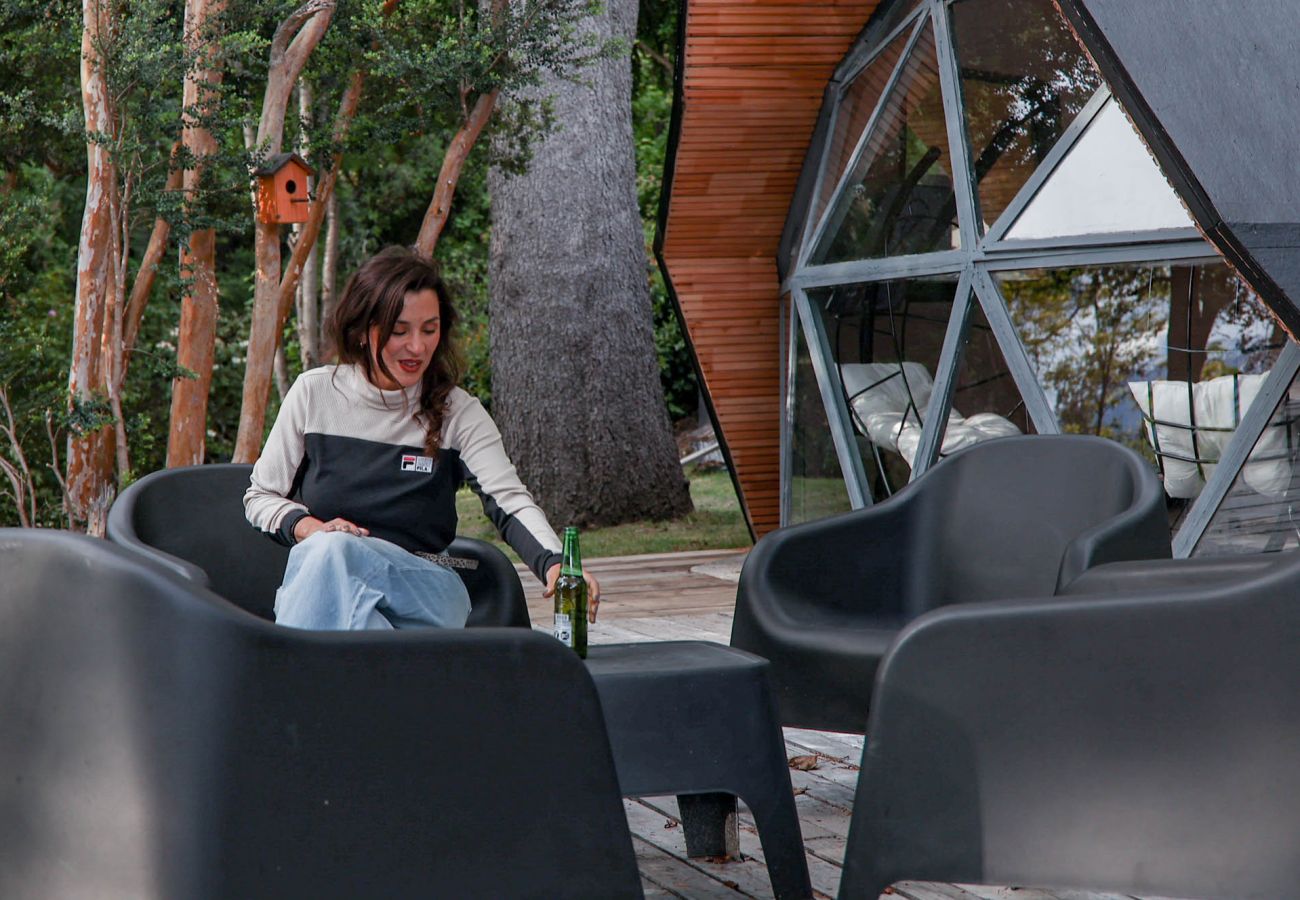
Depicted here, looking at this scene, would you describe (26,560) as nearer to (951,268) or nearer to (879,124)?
(951,268)

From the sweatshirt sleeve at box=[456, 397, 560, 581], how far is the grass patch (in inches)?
227

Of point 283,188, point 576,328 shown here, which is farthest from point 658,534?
point 283,188

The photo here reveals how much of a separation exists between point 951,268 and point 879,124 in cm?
98

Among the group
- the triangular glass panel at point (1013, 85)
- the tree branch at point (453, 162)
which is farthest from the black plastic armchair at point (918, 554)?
the tree branch at point (453, 162)

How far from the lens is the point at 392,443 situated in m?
3.01

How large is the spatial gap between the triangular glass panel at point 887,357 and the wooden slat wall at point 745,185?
1.75 feet

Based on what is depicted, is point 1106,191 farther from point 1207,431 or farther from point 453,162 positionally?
point 453,162

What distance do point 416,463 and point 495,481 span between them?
186 mm

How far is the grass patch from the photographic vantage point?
923 cm

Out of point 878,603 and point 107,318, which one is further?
point 107,318

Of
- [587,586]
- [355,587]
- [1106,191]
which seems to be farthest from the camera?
[1106,191]

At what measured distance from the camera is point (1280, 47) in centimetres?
465

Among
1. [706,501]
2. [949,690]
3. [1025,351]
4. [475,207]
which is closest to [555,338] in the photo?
[706,501]

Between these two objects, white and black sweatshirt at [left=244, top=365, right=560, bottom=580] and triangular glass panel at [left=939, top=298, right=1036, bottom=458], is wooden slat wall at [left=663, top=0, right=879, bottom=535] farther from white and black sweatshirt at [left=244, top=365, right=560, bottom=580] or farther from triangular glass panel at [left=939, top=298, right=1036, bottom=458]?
white and black sweatshirt at [left=244, top=365, right=560, bottom=580]
